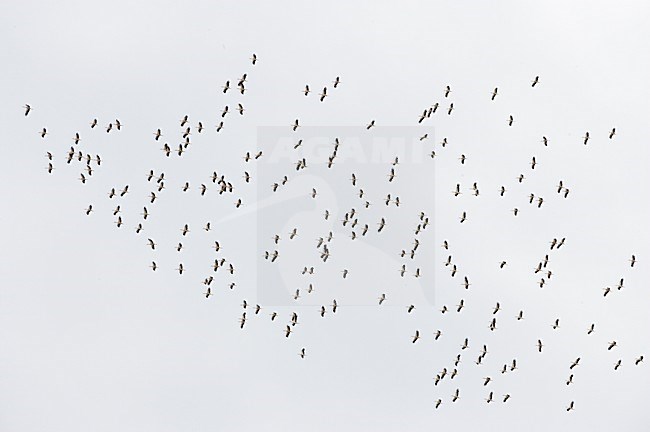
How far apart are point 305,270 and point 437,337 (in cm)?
1037

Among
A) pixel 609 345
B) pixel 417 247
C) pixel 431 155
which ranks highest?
pixel 431 155

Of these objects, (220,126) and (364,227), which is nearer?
(220,126)

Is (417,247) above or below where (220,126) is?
below

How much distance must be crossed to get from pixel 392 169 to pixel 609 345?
18409 mm

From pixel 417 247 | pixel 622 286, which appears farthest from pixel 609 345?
pixel 417 247

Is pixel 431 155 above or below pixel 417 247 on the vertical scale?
above

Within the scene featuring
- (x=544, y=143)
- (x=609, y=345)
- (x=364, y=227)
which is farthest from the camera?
(x=364, y=227)

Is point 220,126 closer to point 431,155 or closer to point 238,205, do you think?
point 238,205

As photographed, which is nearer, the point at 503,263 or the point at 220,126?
the point at 220,126

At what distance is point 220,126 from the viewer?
84750 millimetres

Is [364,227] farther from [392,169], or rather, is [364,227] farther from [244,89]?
[244,89]

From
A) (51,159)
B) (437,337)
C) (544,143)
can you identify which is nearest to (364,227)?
(437,337)

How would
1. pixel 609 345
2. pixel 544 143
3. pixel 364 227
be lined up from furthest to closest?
pixel 364 227 < pixel 609 345 < pixel 544 143

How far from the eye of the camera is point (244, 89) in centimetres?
8212
